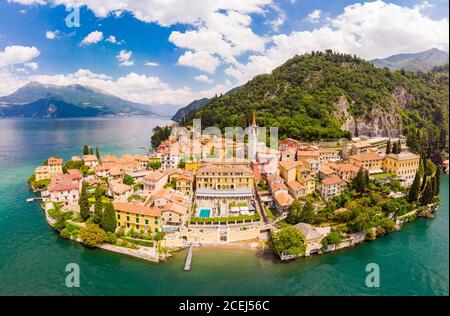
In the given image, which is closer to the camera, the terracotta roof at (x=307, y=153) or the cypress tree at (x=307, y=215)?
the cypress tree at (x=307, y=215)

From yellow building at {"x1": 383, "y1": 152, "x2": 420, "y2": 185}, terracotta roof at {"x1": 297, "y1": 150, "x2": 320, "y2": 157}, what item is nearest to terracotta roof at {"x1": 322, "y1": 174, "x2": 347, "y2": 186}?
terracotta roof at {"x1": 297, "y1": 150, "x2": 320, "y2": 157}

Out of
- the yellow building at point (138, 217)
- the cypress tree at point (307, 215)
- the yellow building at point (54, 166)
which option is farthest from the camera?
the yellow building at point (54, 166)

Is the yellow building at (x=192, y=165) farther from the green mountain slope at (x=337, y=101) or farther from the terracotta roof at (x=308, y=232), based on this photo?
the green mountain slope at (x=337, y=101)

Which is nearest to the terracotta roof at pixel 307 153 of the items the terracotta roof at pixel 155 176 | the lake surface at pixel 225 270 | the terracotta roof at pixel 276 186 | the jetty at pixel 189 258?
the terracotta roof at pixel 276 186

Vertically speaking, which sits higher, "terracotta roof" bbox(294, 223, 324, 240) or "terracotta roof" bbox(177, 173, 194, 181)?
"terracotta roof" bbox(177, 173, 194, 181)

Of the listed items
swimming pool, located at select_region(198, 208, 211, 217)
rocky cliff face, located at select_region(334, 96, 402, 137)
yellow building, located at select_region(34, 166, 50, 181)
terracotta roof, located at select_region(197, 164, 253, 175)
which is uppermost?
rocky cliff face, located at select_region(334, 96, 402, 137)

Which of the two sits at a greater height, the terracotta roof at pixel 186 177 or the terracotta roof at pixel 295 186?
the terracotta roof at pixel 186 177

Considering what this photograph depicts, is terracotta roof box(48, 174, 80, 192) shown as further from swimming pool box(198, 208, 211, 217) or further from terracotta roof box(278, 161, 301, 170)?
terracotta roof box(278, 161, 301, 170)

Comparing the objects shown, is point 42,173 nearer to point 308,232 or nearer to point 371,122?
point 308,232

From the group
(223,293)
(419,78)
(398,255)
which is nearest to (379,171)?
(398,255)
